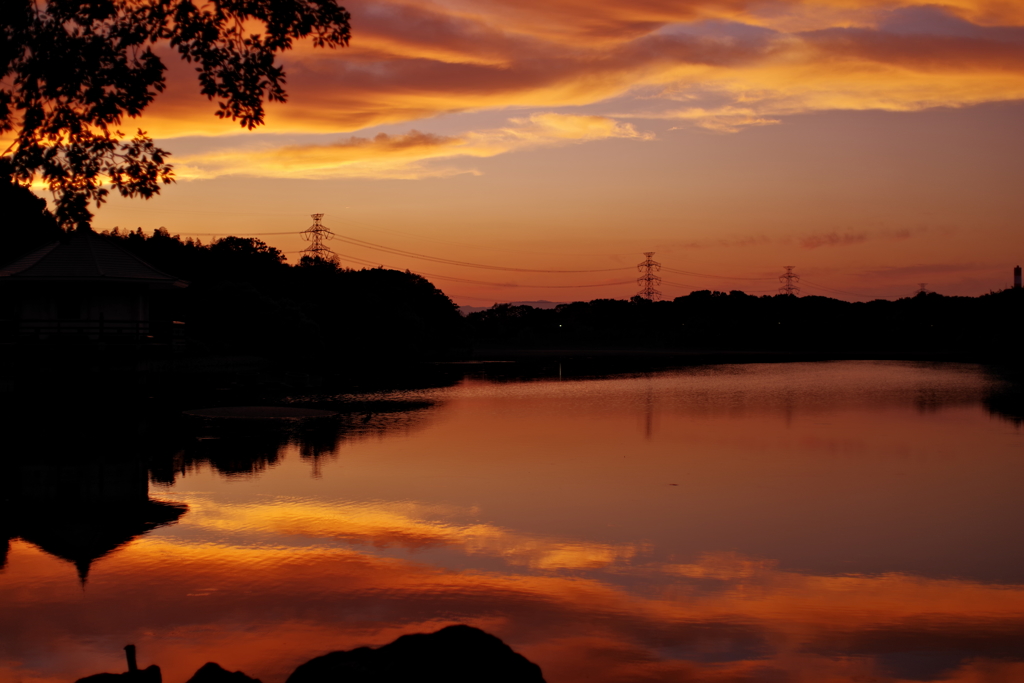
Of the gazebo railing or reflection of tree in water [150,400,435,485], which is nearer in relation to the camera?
reflection of tree in water [150,400,435,485]

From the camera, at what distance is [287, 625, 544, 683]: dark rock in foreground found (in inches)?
261

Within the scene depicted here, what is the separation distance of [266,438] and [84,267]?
2206 centimetres

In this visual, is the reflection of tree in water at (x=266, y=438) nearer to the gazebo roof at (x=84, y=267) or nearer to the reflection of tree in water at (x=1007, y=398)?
the gazebo roof at (x=84, y=267)

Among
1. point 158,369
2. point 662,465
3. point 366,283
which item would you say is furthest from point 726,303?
point 662,465

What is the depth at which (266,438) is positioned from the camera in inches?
1062

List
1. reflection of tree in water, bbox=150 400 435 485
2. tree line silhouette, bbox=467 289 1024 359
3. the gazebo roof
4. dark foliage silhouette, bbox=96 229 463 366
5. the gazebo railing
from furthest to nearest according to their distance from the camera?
1. tree line silhouette, bbox=467 289 1024 359
2. dark foliage silhouette, bbox=96 229 463 366
3. the gazebo roof
4. the gazebo railing
5. reflection of tree in water, bbox=150 400 435 485

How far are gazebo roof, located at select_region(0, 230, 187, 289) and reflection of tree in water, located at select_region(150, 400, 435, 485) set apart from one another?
13798mm

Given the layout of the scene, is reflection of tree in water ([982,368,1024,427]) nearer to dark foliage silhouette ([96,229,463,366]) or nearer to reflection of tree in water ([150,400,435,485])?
reflection of tree in water ([150,400,435,485])

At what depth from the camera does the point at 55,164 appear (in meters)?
14.6

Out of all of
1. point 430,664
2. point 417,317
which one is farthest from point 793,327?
point 430,664

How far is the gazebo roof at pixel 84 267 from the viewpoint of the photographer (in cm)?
4206

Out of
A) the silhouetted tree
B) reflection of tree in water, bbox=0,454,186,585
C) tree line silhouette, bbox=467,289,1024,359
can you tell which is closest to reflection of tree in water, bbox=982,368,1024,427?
A: reflection of tree in water, bbox=0,454,186,585

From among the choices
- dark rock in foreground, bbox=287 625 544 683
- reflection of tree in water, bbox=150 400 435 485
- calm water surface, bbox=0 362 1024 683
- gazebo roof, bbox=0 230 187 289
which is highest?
gazebo roof, bbox=0 230 187 289

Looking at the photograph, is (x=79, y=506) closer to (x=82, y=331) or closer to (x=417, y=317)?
(x=82, y=331)
